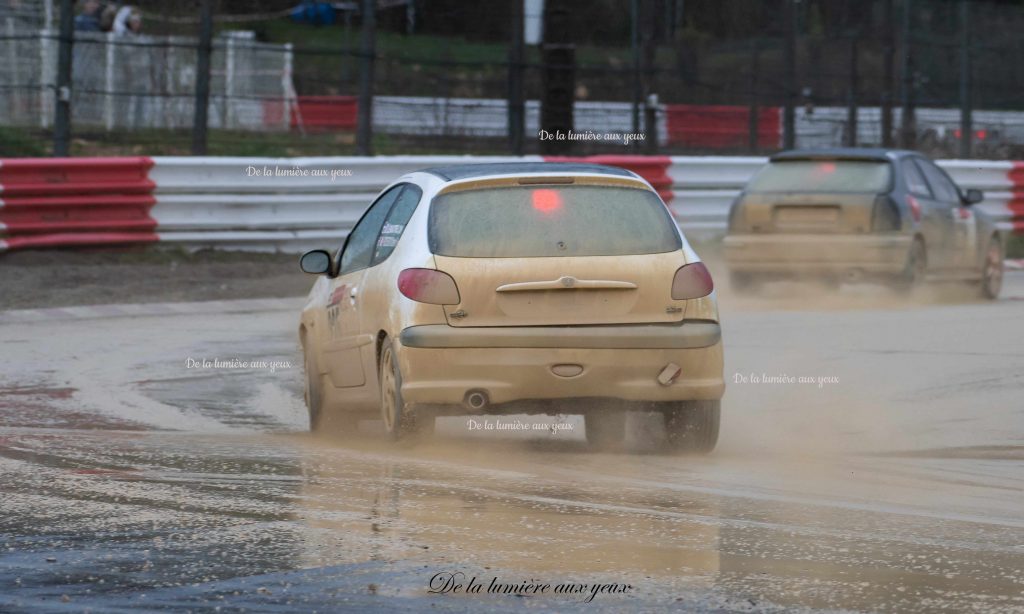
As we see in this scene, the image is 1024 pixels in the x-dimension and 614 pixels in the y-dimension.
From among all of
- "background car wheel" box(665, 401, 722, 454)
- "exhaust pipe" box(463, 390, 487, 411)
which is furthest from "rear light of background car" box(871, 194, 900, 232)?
"exhaust pipe" box(463, 390, 487, 411)

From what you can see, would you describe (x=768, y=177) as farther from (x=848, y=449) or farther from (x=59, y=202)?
(x=848, y=449)

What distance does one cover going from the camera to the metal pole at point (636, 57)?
78.0ft

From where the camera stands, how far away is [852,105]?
27.2 metres

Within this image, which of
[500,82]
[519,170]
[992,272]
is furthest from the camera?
[500,82]

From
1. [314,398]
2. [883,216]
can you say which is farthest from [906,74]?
[314,398]

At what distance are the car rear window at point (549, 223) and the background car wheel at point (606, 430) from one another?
0.93 meters

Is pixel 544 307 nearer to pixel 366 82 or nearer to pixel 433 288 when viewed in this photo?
pixel 433 288

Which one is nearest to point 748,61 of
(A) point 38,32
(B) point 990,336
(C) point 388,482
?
(A) point 38,32

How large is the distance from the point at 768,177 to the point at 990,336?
381cm

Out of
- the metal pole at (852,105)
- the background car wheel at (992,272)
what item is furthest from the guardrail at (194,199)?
the metal pole at (852,105)

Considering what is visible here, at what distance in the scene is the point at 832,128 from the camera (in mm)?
28328

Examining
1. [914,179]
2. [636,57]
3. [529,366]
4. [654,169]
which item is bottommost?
[529,366]

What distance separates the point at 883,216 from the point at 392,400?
872 cm

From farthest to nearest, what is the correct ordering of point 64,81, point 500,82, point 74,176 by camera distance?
point 500,82
point 64,81
point 74,176
